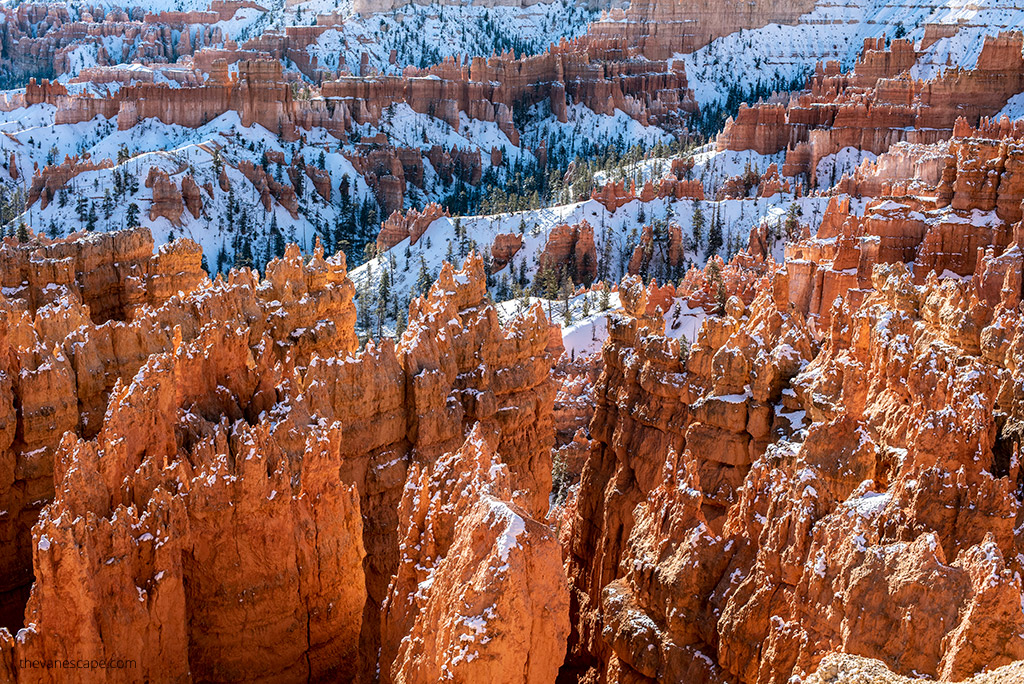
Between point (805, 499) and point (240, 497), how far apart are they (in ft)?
17.8

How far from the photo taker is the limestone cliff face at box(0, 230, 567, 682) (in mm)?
9516


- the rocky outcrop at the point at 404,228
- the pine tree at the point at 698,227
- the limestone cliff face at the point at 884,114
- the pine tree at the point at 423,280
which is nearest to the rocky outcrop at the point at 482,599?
the pine tree at the point at 423,280

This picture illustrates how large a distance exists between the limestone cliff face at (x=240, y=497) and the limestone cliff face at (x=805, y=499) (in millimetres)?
2212

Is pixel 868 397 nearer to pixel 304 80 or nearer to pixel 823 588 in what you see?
pixel 823 588

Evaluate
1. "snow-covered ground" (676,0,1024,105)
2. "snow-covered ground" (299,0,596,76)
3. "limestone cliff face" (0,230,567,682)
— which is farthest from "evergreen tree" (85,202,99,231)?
"snow-covered ground" (676,0,1024,105)

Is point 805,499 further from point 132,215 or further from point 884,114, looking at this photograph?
point 132,215

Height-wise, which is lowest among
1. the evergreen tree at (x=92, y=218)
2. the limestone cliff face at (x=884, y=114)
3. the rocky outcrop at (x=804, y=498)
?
the evergreen tree at (x=92, y=218)

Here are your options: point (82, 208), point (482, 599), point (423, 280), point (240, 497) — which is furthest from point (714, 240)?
point (482, 599)

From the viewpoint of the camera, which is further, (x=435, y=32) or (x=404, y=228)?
(x=435, y=32)

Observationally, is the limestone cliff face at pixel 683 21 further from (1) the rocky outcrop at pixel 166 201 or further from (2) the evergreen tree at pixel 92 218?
(2) the evergreen tree at pixel 92 218

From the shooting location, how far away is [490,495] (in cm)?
943

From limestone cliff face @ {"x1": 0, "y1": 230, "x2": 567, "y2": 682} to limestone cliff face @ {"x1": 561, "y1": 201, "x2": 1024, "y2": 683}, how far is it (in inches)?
87.1

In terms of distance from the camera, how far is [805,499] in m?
10.4

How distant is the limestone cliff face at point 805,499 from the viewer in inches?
349
